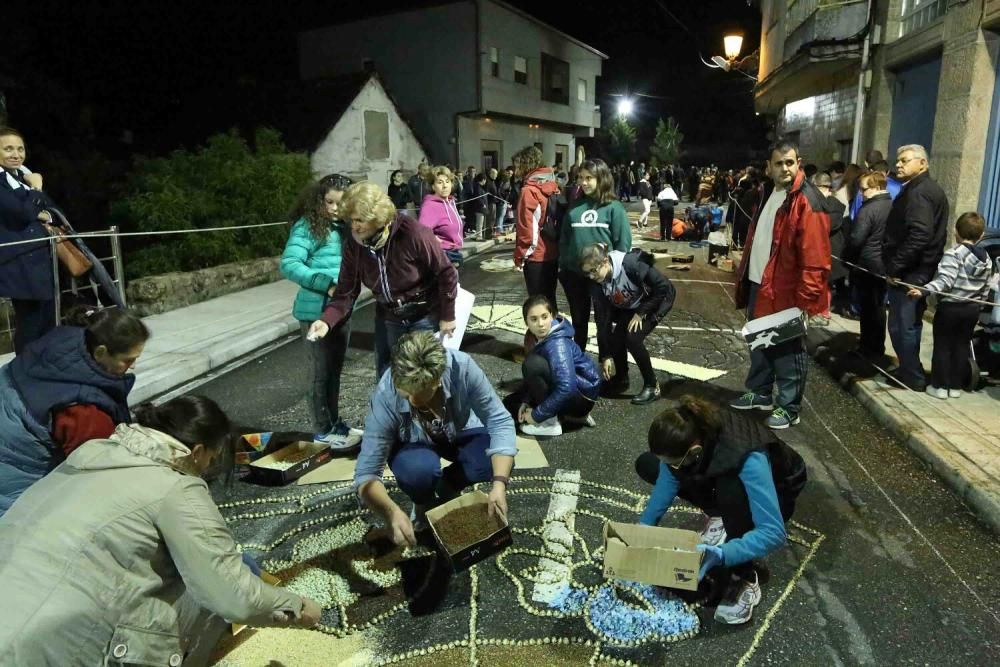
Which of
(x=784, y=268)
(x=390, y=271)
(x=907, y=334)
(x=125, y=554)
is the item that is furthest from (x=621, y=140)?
(x=125, y=554)

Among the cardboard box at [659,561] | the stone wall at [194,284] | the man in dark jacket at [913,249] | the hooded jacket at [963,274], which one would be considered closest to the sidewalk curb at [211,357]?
the stone wall at [194,284]

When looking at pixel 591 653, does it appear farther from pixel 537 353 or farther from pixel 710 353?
pixel 710 353

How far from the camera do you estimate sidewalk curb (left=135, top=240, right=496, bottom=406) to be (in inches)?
233

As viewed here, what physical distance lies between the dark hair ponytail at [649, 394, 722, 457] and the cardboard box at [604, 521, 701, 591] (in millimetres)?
372

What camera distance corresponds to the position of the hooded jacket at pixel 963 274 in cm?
511

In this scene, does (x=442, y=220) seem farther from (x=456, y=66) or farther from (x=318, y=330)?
(x=456, y=66)

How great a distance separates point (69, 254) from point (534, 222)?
12.9ft

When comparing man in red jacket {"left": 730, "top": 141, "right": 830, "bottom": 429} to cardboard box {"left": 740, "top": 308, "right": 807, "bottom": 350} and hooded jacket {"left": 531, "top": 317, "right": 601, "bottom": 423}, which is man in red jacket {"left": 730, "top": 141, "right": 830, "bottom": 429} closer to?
cardboard box {"left": 740, "top": 308, "right": 807, "bottom": 350}

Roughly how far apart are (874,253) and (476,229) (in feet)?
41.2

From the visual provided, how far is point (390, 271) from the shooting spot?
4.19 meters

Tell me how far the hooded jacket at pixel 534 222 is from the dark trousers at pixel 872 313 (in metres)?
2.83

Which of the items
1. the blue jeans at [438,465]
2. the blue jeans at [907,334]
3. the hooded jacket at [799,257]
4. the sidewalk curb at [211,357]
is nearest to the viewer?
the blue jeans at [438,465]

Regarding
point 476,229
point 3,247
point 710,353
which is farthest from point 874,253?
point 476,229

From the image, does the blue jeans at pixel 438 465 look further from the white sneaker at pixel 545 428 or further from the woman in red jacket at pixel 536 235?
the woman in red jacket at pixel 536 235
